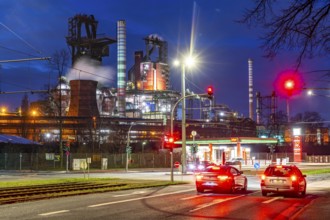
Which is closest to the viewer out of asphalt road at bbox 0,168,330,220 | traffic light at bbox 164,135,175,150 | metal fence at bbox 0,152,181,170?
asphalt road at bbox 0,168,330,220

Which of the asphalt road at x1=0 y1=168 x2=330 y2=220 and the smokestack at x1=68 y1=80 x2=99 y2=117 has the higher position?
the smokestack at x1=68 y1=80 x2=99 y2=117

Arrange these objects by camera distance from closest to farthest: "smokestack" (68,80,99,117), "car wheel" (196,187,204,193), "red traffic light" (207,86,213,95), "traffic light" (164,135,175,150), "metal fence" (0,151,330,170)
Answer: "car wheel" (196,187,204,193), "traffic light" (164,135,175,150), "red traffic light" (207,86,213,95), "metal fence" (0,151,330,170), "smokestack" (68,80,99,117)

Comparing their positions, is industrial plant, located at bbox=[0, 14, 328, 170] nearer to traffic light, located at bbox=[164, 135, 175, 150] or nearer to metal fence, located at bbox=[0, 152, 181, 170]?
metal fence, located at bbox=[0, 152, 181, 170]

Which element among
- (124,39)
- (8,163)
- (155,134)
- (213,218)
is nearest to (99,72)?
(124,39)

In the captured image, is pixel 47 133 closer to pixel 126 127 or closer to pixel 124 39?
pixel 126 127

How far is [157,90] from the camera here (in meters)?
155

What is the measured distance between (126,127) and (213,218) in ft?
346

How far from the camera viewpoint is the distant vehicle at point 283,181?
2200cm

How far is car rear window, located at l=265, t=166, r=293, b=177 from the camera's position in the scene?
22414 mm

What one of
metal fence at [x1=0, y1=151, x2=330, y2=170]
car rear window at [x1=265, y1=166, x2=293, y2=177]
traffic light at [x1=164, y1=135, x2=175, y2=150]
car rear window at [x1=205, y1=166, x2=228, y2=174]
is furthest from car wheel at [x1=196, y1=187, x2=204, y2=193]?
metal fence at [x1=0, y1=151, x2=330, y2=170]

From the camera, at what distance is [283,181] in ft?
72.5

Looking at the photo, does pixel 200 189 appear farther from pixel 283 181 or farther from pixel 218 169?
pixel 283 181

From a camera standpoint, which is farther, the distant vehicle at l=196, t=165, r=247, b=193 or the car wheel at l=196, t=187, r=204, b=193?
the car wheel at l=196, t=187, r=204, b=193

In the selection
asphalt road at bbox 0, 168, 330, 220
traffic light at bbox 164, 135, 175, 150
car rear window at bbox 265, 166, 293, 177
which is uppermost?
traffic light at bbox 164, 135, 175, 150
